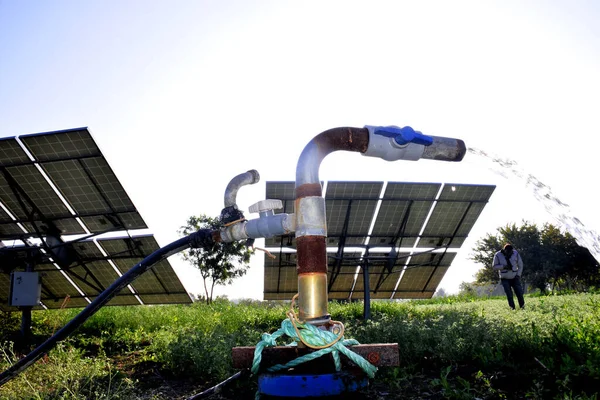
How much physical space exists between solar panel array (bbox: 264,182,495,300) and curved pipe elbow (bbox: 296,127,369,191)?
8.08 meters

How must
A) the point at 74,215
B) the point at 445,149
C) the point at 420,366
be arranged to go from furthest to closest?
the point at 74,215 → the point at 420,366 → the point at 445,149

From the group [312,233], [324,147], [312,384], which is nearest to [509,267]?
[324,147]

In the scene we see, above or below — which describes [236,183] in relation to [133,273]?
above

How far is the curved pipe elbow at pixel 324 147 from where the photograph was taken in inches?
101

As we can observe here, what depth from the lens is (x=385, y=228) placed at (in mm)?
11734

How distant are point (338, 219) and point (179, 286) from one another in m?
4.24

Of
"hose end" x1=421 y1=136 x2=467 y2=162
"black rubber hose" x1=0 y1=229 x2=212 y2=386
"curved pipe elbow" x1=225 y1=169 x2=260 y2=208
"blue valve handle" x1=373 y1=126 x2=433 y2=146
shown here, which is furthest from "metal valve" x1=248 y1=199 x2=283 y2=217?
"hose end" x1=421 y1=136 x2=467 y2=162

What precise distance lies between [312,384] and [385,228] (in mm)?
9987

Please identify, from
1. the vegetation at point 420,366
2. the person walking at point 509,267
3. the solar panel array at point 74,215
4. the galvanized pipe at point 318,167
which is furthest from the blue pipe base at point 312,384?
the person walking at point 509,267

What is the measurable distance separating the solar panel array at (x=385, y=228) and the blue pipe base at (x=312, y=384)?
8785 mm

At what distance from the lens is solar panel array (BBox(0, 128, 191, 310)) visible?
945 centimetres

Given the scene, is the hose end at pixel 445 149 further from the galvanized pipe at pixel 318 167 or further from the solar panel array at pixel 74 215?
the solar panel array at pixel 74 215

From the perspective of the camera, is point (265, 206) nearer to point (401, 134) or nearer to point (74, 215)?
point (401, 134)

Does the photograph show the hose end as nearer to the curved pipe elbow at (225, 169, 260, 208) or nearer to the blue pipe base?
the curved pipe elbow at (225, 169, 260, 208)
